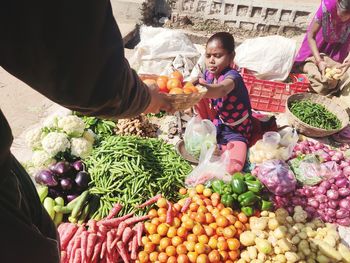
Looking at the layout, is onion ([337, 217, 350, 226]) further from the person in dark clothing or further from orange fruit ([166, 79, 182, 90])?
the person in dark clothing

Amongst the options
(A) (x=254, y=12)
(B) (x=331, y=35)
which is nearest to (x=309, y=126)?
(B) (x=331, y=35)

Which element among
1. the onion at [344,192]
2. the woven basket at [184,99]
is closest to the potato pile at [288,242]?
the onion at [344,192]

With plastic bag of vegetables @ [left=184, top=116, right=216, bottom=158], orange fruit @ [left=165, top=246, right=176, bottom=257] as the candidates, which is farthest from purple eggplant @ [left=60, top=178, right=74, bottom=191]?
plastic bag of vegetables @ [left=184, top=116, right=216, bottom=158]

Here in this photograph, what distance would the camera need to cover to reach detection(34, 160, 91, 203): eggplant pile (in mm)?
2854

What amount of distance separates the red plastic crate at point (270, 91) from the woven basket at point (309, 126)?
208mm

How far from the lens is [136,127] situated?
3.82 m

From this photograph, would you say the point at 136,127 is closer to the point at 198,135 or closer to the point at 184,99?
the point at 198,135

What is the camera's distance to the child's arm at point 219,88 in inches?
114

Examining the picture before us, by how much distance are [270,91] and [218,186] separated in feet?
7.17

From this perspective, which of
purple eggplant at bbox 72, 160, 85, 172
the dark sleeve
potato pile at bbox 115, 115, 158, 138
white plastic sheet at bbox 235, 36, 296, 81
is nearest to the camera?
the dark sleeve

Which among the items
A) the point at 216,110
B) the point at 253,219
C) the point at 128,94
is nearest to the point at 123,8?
the point at 216,110

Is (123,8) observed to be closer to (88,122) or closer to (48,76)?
(88,122)

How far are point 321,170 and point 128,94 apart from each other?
114 inches

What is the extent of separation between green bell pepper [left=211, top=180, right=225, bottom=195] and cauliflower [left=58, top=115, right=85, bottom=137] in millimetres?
1601
